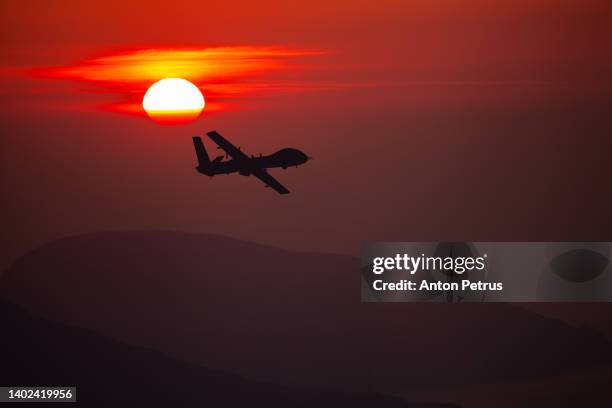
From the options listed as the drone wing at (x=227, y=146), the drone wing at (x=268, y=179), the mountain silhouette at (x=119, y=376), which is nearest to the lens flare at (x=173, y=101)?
the drone wing at (x=227, y=146)

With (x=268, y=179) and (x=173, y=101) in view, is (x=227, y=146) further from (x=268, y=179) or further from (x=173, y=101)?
(x=173, y=101)

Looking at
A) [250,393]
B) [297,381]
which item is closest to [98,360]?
[250,393]

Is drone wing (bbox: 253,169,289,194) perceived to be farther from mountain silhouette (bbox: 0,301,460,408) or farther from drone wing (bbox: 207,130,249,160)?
mountain silhouette (bbox: 0,301,460,408)

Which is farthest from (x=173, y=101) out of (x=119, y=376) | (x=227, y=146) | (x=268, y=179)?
(x=119, y=376)

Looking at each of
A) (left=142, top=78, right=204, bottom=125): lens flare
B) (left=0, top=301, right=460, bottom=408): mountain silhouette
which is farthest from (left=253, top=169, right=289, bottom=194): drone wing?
(left=0, top=301, right=460, bottom=408): mountain silhouette

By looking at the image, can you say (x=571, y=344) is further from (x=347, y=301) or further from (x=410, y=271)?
(x=347, y=301)
